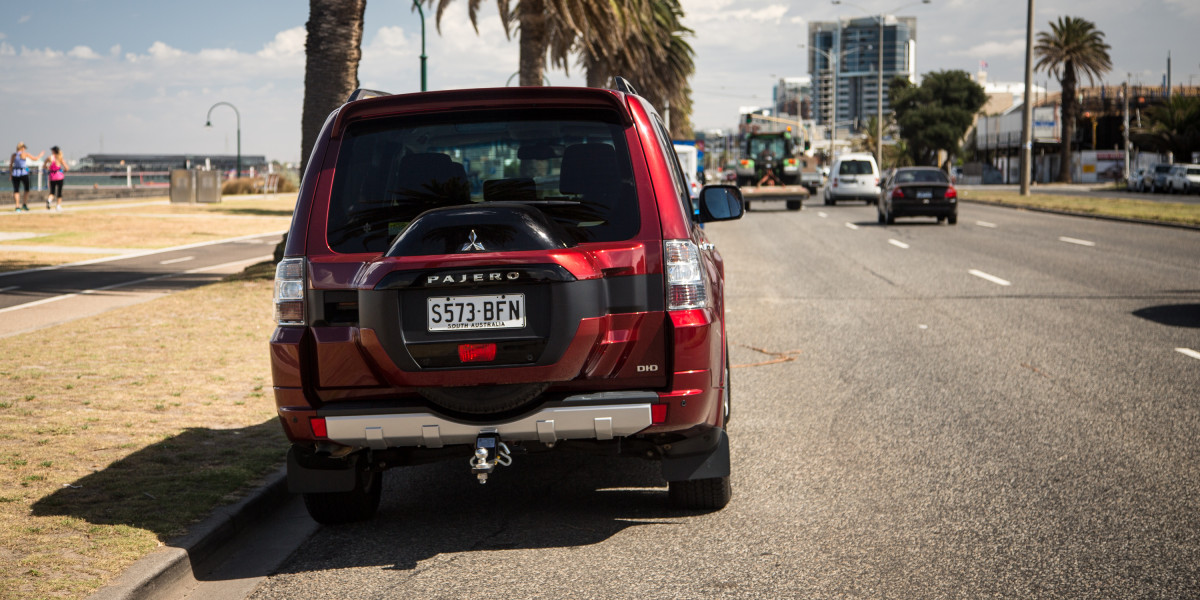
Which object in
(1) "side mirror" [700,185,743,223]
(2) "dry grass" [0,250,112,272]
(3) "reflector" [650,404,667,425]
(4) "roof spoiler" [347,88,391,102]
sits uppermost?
(4) "roof spoiler" [347,88,391,102]

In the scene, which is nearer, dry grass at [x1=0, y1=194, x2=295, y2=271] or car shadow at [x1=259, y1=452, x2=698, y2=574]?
car shadow at [x1=259, y1=452, x2=698, y2=574]

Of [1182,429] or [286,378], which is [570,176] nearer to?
[286,378]

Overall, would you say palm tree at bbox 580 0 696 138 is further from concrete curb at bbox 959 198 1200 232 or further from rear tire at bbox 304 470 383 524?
rear tire at bbox 304 470 383 524

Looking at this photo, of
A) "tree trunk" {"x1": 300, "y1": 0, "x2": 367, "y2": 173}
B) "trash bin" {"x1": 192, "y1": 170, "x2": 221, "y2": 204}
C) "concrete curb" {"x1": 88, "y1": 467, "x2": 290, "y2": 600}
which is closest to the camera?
"concrete curb" {"x1": 88, "y1": 467, "x2": 290, "y2": 600}

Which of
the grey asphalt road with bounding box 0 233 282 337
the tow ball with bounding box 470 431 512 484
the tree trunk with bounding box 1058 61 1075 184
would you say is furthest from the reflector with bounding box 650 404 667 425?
the tree trunk with bounding box 1058 61 1075 184

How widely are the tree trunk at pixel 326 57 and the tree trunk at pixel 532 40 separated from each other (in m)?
12.9

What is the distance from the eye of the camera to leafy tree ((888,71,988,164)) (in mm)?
110250

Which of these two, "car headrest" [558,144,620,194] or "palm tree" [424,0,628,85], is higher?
"palm tree" [424,0,628,85]

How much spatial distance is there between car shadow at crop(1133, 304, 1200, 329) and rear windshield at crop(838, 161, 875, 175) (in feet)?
97.4

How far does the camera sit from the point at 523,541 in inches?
199

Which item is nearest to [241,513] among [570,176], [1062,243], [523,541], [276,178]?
[523,541]

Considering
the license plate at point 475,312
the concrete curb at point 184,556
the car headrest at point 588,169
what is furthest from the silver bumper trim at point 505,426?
the car headrest at point 588,169

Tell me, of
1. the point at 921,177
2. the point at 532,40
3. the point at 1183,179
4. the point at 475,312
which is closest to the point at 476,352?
the point at 475,312

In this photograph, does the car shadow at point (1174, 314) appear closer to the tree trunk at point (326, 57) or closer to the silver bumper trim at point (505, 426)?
the silver bumper trim at point (505, 426)
